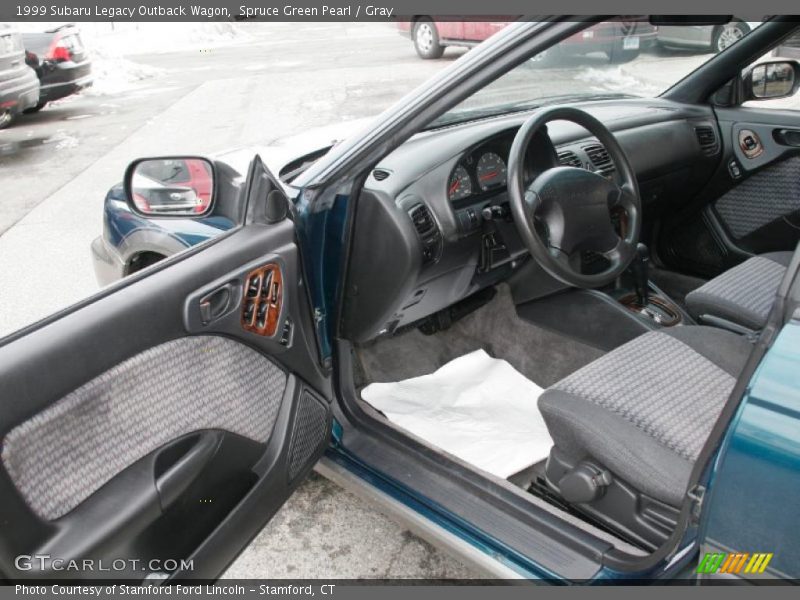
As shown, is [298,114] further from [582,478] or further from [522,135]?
[582,478]

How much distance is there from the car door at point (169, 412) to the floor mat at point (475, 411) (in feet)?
1.66

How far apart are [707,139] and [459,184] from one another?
1.61 metres

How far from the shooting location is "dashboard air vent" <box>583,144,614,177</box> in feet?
8.79

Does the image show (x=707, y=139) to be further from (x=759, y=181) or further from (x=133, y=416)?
(x=133, y=416)

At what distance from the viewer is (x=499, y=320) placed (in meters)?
2.83

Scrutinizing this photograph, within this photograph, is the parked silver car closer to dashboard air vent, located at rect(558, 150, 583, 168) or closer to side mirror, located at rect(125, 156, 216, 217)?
dashboard air vent, located at rect(558, 150, 583, 168)

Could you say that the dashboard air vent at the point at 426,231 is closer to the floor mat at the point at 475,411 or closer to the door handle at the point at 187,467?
the floor mat at the point at 475,411

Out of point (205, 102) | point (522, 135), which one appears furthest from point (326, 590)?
point (205, 102)

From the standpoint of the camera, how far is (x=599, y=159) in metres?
2.70

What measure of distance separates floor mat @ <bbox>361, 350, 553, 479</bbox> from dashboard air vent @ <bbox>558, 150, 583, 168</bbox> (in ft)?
2.53

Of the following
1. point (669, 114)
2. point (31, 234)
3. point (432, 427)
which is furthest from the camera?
point (31, 234)

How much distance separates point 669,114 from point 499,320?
1.29 metres

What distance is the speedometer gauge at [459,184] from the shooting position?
2.21 m

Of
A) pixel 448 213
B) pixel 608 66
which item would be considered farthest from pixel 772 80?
pixel 448 213
